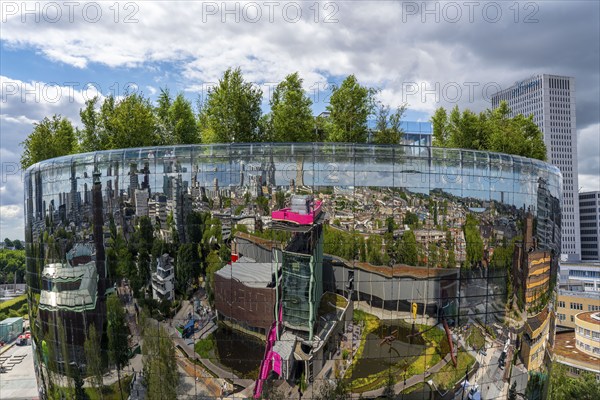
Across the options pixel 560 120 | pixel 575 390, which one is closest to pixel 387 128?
pixel 575 390

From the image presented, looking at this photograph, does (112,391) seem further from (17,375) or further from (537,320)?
(17,375)

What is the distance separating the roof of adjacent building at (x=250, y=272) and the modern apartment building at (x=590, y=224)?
107m

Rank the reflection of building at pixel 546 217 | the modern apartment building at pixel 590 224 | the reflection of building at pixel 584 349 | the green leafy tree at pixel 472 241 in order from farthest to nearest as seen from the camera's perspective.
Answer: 1. the modern apartment building at pixel 590 224
2. the reflection of building at pixel 584 349
3. the reflection of building at pixel 546 217
4. the green leafy tree at pixel 472 241

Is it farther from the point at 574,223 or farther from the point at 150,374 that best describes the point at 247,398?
the point at 574,223

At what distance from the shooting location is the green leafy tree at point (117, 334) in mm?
13695

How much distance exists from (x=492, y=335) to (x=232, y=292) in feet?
26.5

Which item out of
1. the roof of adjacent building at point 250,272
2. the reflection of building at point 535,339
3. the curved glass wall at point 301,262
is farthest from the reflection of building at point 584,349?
the roof of adjacent building at point 250,272

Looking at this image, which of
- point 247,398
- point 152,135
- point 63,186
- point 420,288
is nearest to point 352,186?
point 420,288

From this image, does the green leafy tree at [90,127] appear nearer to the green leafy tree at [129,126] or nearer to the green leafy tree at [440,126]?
the green leafy tree at [129,126]

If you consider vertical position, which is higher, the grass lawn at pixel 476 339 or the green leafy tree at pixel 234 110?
the green leafy tree at pixel 234 110

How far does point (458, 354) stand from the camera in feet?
44.6

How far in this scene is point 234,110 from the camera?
60.6 feet

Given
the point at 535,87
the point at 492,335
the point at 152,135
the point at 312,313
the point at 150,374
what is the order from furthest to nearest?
the point at 535,87 → the point at 152,135 → the point at 492,335 → the point at 150,374 → the point at 312,313

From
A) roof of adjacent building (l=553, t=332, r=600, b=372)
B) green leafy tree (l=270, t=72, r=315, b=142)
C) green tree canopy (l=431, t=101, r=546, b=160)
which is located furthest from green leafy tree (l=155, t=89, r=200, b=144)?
roof of adjacent building (l=553, t=332, r=600, b=372)
